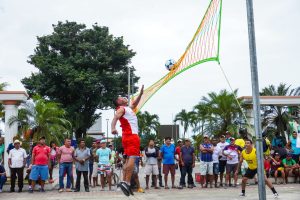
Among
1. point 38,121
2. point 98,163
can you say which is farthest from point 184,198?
point 38,121

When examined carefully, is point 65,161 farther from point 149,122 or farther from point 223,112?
point 149,122

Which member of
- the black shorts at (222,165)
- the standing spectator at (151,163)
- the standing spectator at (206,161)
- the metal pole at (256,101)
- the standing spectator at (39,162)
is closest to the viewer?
the metal pole at (256,101)

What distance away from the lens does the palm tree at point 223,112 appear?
23.3 metres

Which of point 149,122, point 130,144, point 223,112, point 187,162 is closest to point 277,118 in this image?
point 223,112

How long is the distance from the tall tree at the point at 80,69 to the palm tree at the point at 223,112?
677 inches

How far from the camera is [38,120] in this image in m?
19.5

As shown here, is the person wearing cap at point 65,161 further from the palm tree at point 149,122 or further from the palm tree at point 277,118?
the palm tree at point 149,122

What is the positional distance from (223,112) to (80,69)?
1910cm

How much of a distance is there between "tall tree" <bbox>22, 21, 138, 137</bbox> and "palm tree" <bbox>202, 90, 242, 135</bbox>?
17201 mm

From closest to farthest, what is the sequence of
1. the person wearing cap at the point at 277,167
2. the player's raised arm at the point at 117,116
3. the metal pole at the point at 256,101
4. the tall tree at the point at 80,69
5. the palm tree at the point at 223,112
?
the metal pole at the point at 256,101, the player's raised arm at the point at 117,116, the person wearing cap at the point at 277,167, the palm tree at the point at 223,112, the tall tree at the point at 80,69

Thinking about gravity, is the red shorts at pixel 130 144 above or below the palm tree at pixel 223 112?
below

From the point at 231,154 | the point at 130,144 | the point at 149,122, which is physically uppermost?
the point at 149,122

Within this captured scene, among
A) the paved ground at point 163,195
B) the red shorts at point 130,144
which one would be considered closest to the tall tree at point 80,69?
the paved ground at point 163,195

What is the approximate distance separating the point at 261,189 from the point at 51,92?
34.3m
